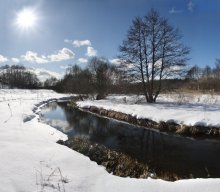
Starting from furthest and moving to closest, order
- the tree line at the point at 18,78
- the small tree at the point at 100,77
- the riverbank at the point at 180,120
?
the tree line at the point at 18,78 < the small tree at the point at 100,77 < the riverbank at the point at 180,120

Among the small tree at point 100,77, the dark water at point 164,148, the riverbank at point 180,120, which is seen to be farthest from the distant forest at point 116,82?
the dark water at point 164,148

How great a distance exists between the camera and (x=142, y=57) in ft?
84.4

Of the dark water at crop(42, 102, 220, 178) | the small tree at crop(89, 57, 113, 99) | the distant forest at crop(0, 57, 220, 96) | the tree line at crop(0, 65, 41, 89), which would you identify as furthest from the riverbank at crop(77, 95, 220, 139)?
the tree line at crop(0, 65, 41, 89)

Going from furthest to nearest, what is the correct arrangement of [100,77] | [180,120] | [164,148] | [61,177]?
[100,77] → [180,120] → [164,148] → [61,177]

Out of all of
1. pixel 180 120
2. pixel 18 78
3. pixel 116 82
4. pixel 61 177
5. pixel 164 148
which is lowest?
pixel 164 148

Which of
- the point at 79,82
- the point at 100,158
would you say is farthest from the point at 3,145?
the point at 79,82

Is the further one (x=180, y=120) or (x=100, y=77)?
(x=100, y=77)

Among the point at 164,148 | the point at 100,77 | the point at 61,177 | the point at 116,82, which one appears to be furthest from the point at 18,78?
the point at 61,177

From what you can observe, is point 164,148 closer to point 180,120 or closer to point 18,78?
point 180,120

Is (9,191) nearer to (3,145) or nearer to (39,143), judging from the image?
(3,145)

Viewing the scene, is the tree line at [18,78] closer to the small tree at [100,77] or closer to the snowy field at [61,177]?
the small tree at [100,77]

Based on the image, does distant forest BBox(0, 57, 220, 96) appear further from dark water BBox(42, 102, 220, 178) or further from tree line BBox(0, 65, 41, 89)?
tree line BBox(0, 65, 41, 89)

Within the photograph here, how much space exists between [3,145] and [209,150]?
8275mm

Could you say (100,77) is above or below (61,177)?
above
